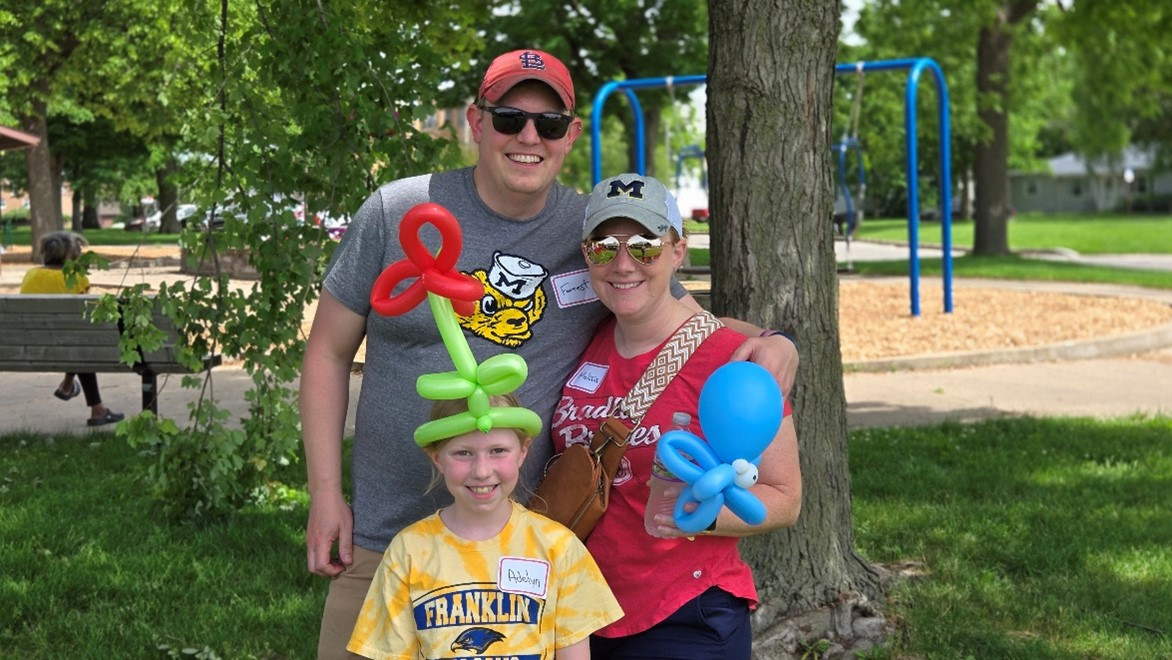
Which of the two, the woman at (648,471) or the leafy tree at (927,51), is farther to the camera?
the leafy tree at (927,51)

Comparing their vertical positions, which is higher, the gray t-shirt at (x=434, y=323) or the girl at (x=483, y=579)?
the gray t-shirt at (x=434, y=323)

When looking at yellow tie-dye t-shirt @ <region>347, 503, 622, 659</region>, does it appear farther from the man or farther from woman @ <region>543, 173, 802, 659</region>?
the man

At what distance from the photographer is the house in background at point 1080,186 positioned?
85.6m

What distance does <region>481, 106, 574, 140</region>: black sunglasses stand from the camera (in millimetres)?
2521

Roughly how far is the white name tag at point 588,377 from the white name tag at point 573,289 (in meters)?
0.14

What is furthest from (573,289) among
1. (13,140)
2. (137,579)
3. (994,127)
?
(994,127)

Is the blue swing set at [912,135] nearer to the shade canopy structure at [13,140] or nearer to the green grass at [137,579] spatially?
the green grass at [137,579]

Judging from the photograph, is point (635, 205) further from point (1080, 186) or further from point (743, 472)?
point (1080, 186)

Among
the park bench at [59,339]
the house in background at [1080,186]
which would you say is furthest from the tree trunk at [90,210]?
the house in background at [1080,186]

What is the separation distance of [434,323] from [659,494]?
23.4 inches

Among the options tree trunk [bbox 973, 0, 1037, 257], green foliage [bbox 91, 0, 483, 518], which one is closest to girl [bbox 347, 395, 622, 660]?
green foliage [bbox 91, 0, 483, 518]

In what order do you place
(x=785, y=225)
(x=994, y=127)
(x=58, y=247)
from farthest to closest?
(x=994, y=127)
(x=58, y=247)
(x=785, y=225)

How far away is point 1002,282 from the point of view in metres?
19.2

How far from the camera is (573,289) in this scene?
2.59 meters
